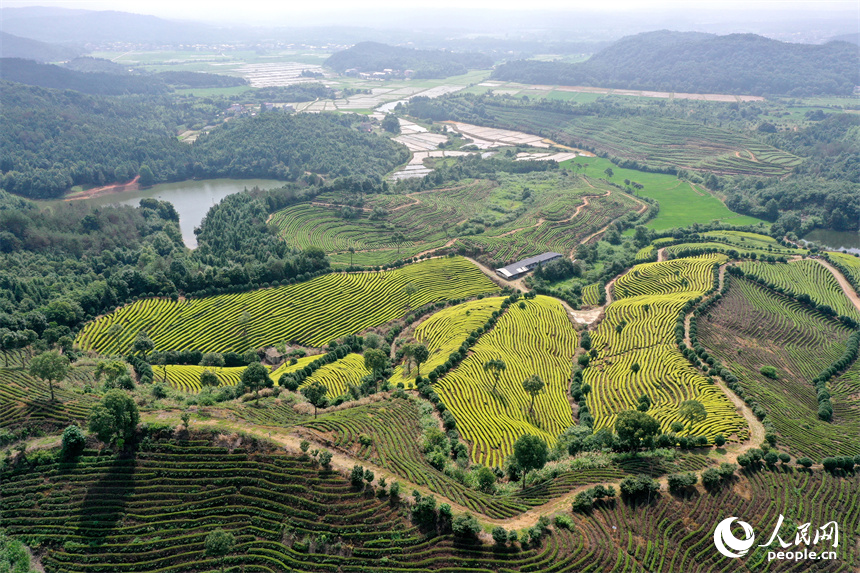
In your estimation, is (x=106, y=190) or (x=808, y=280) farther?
(x=106, y=190)

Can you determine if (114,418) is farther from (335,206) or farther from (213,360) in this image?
(335,206)

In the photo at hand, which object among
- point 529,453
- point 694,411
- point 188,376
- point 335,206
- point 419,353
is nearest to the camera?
point 529,453

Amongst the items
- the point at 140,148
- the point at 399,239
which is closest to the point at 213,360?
the point at 399,239

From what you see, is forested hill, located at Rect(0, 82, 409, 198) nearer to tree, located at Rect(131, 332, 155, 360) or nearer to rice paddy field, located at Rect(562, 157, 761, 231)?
rice paddy field, located at Rect(562, 157, 761, 231)

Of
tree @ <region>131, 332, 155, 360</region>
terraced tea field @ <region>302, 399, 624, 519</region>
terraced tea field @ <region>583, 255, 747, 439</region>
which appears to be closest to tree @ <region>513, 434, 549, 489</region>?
terraced tea field @ <region>302, 399, 624, 519</region>

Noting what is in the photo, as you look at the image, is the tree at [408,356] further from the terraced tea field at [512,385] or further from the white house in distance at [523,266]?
the white house in distance at [523,266]

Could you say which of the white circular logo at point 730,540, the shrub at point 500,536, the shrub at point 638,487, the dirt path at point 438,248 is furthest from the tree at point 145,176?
the white circular logo at point 730,540

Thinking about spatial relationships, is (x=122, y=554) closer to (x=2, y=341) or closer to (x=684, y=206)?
(x=2, y=341)
